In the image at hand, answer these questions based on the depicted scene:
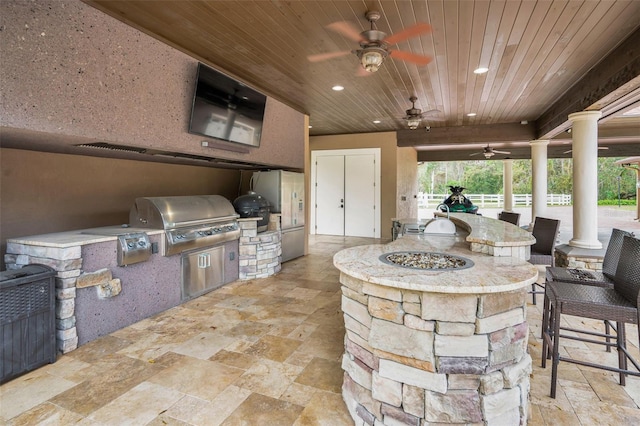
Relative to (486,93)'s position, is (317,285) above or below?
below

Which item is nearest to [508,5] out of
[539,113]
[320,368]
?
[320,368]

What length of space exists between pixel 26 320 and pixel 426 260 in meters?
2.69

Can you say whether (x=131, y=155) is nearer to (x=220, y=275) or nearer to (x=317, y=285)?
(x=220, y=275)

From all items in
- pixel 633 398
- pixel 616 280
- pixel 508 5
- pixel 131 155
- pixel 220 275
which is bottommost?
pixel 633 398

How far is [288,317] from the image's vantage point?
3.30 meters

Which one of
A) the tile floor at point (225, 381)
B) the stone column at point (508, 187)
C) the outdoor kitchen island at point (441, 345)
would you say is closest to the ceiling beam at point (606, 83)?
the tile floor at point (225, 381)

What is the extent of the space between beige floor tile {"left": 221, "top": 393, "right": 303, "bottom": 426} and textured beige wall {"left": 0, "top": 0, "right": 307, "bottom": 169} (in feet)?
7.32

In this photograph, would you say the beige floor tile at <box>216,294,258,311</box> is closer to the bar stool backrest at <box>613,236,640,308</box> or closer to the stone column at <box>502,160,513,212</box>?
the bar stool backrest at <box>613,236,640,308</box>

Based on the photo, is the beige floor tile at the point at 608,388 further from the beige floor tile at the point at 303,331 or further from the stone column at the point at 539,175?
the stone column at the point at 539,175

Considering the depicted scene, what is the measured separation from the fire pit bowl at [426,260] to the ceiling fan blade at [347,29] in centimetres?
193

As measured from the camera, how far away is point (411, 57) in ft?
10.2

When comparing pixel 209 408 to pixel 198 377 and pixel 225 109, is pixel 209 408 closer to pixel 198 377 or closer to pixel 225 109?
pixel 198 377

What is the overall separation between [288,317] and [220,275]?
141 cm

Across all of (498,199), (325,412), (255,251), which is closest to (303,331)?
(325,412)
